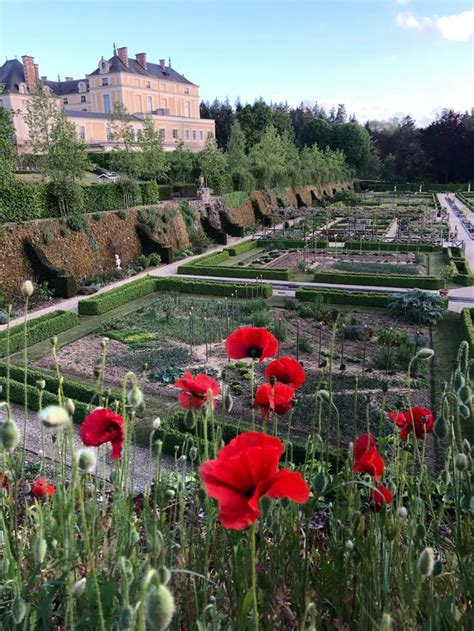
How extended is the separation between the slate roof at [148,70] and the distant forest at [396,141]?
7806 mm

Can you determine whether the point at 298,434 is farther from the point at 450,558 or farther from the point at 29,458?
the point at 450,558

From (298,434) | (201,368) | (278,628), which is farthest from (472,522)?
(201,368)

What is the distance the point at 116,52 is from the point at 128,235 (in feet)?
133

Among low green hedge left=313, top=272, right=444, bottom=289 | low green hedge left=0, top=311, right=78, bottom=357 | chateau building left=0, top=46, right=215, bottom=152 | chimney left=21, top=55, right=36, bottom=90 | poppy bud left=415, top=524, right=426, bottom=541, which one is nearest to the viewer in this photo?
poppy bud left=415, top=524, right=426, bottom=541

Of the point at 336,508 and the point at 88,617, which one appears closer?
the point at 88,617

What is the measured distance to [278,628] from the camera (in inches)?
93.6

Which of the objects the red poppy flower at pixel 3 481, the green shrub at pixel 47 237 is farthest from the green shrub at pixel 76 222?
the red poppy flower at pixel 3 481

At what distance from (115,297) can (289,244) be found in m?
11.8

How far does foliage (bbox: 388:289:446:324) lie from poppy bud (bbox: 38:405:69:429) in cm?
1364

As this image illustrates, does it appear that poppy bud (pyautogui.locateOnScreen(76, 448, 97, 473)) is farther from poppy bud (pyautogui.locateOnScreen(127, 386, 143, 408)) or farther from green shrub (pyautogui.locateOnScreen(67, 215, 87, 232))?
green shrub (pyautogui.locateOnScreen(67, 215, 87, 232))

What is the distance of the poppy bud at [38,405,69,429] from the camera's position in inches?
59.7

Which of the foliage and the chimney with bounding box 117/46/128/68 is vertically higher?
the chimney with bounding box 117/46/128/68

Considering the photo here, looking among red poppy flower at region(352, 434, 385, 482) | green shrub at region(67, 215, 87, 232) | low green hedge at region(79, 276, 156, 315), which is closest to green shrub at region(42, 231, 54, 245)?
green shrub at region(67, 215, 87, 232)

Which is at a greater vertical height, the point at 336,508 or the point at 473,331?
the point at 336,508
